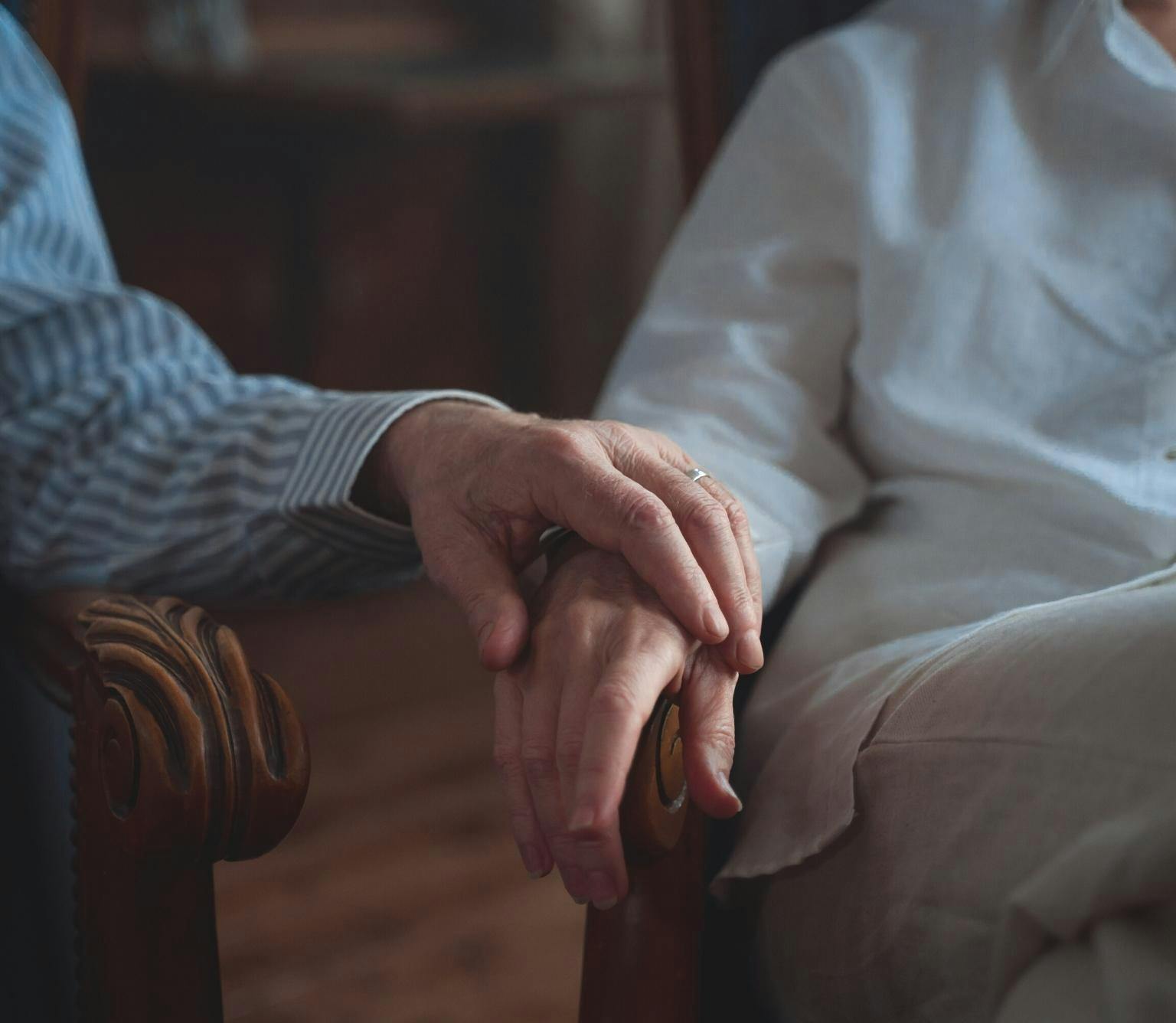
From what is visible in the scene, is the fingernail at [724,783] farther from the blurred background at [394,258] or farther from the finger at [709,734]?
the blurred background at [394,258]

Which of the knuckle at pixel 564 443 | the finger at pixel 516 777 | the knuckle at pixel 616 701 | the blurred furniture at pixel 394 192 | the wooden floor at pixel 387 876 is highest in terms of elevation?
the knuckle at pixel 564 443

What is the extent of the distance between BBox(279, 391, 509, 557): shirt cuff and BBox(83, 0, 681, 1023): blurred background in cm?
91

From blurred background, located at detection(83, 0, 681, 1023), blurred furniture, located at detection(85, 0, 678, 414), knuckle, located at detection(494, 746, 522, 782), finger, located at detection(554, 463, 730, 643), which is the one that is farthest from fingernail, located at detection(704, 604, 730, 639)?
blurred furniture, located at detection(85, 0, 678, 414)

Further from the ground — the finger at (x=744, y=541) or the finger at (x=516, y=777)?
the finger at (x=744, y=541)

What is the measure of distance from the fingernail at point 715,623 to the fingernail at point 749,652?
2 centimetres

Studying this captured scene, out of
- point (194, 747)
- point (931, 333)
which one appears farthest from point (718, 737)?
point (931, 333)

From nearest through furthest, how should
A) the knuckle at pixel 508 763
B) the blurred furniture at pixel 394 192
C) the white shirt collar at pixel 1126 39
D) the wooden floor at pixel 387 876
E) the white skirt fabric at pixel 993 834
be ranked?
the white skirt fabric at pixel 993 834
the knuckle at pixel 508 763
the white shirt collar at pixel 1126 39
the wooden floor at pixel 387 876
the blurred furniture at pixel 394 192

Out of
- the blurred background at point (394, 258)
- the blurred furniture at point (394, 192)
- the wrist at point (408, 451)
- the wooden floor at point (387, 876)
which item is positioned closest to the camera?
the wrist at point (408, 451)

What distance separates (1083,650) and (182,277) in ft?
6.14

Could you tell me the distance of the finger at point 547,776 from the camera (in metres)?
0.47

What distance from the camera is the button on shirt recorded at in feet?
2.30

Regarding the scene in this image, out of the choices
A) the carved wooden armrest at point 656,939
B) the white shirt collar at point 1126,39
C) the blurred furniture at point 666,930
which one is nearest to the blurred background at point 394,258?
the blurred furniture at point 666,930

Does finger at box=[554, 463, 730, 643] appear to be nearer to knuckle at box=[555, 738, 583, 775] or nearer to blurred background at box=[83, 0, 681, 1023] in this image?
knuckle at box=[555, 738, 583, 775]

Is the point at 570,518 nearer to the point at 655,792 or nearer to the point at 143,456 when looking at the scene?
the point at 655,792
